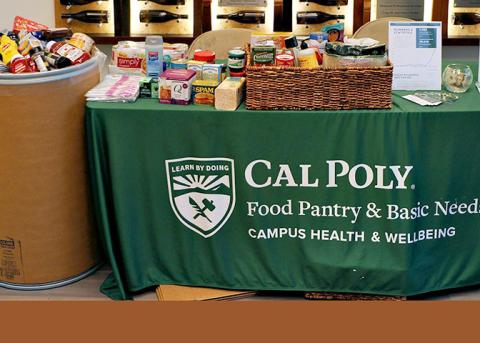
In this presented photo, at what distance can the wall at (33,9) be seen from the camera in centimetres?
515

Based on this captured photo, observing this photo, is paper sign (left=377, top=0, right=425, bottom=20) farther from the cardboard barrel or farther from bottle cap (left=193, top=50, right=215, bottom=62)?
the cardboard barrel

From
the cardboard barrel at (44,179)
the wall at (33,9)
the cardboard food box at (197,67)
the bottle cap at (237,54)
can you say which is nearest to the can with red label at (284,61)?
the bottle cap at (237,54)

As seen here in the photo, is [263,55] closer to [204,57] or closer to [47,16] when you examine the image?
[204,57]

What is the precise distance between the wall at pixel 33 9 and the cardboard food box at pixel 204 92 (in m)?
2.46

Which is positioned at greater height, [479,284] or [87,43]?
[87,43]

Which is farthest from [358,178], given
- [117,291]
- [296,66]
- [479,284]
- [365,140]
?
[117,291]

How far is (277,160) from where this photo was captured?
3010mm

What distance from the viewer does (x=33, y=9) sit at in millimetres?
5168

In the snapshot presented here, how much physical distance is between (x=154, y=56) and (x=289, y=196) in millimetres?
833

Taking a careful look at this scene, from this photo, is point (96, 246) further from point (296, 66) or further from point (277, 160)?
point (296, 66)

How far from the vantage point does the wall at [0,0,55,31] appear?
5.15m

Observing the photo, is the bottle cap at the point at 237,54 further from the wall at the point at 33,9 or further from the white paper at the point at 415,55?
the wall at the point at 33,9

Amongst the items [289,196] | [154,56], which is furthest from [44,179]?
[289,196]

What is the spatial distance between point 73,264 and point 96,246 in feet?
0.45
